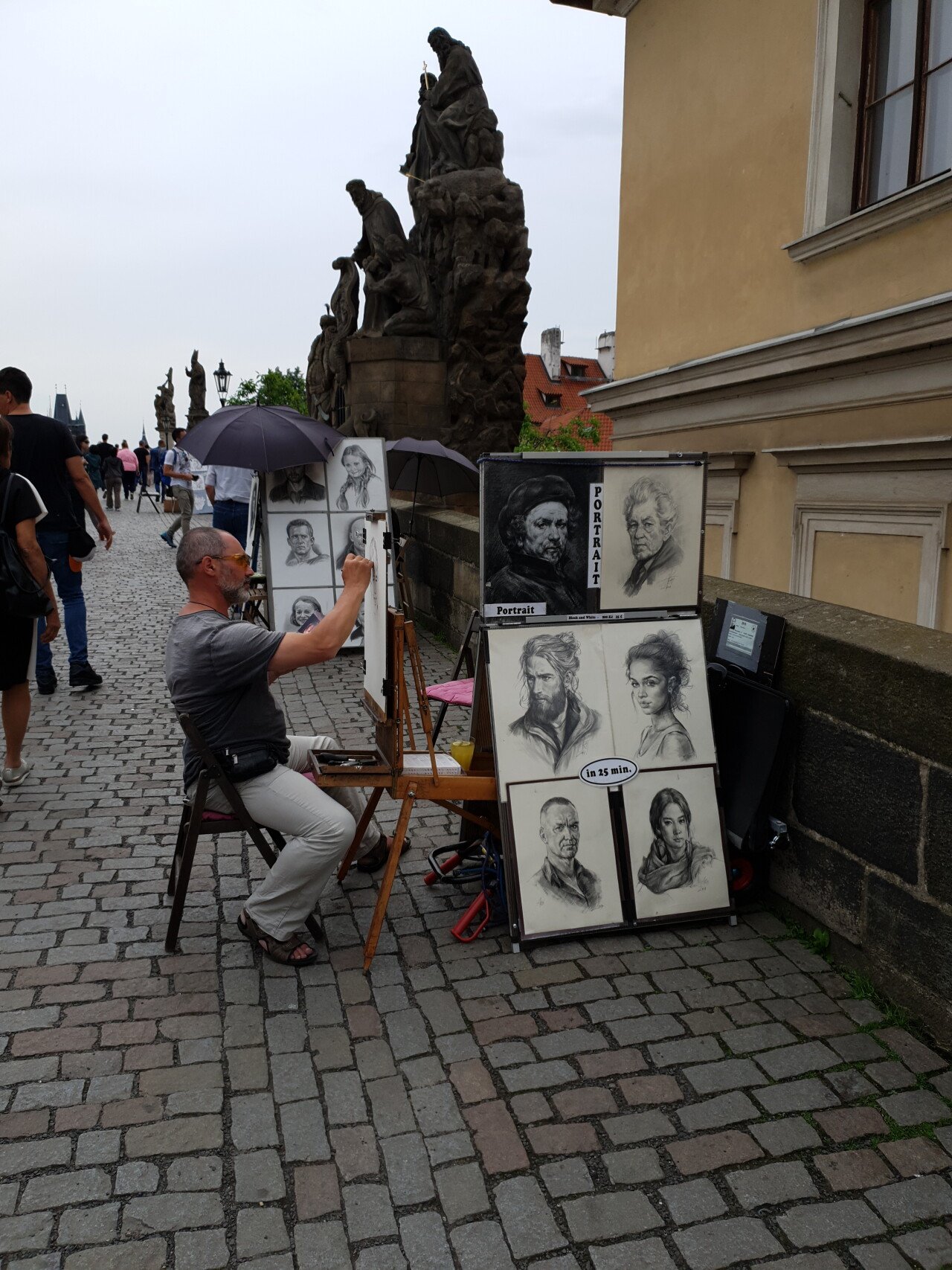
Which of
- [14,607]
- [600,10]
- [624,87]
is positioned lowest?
[14,607]

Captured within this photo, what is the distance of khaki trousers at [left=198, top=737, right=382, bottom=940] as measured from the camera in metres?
3.81

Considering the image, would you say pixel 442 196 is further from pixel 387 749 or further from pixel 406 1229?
pixel 406 1229

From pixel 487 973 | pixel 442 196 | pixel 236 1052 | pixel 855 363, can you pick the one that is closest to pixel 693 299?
pixel 855 363

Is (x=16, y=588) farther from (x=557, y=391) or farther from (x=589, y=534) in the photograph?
(x=557, y=391)

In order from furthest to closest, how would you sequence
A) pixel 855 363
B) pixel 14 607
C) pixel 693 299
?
pixel 693 299 → pixel 855 363 → pixel 14 607

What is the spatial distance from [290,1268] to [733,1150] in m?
1.20

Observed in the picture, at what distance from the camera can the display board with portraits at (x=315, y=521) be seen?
9.06 metres

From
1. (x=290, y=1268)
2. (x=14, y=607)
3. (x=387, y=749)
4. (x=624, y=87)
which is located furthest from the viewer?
(x=624, y=87)

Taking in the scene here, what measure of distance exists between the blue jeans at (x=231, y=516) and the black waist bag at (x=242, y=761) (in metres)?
6.90

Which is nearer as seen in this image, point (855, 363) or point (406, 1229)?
point (406, 1229)

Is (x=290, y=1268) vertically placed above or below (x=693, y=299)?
below

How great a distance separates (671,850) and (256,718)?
1668 mm

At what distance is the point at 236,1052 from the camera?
3287mm

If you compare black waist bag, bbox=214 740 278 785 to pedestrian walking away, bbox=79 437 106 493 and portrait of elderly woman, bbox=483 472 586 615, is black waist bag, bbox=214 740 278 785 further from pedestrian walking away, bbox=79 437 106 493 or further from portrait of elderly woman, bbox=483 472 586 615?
pedestrian walking away, bbox=79 437 106 493
